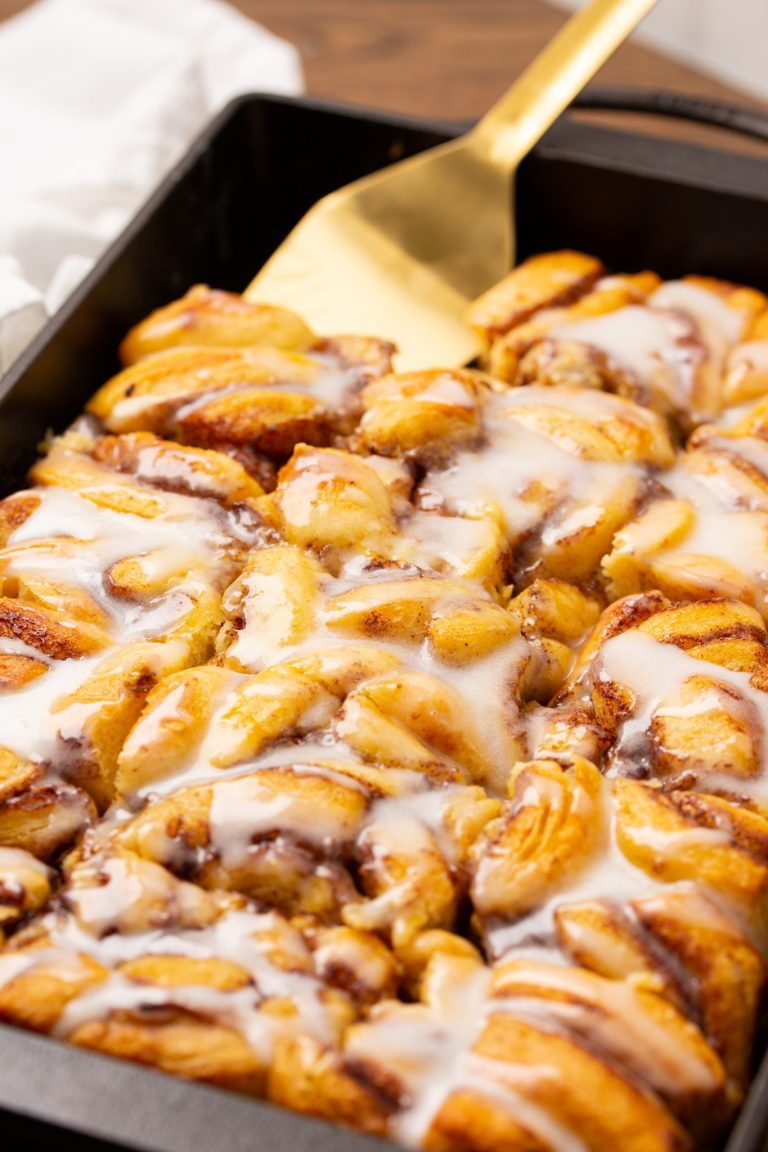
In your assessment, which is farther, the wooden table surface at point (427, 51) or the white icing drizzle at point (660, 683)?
the wooden table surface at point (427, 51)

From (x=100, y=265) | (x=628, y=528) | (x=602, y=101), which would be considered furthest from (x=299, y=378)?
(x=602, y=101)

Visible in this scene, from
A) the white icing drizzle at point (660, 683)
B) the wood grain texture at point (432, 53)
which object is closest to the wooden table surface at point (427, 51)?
the wood grain texture at point (432, 53)

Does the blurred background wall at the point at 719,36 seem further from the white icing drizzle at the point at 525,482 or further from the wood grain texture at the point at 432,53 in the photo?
the white icing drizzle at the point at 525,482

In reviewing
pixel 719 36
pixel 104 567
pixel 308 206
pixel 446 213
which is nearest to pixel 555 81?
pixel 446 213

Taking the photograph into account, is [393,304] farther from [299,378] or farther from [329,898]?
[329,898]

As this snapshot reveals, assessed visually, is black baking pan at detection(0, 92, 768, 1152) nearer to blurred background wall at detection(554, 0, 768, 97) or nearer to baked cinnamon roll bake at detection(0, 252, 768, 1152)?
baked cinnamon roll bake at detection(0, 252, 768, 1152)

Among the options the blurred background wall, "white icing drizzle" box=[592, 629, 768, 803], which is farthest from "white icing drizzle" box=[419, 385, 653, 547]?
the blurred background wall

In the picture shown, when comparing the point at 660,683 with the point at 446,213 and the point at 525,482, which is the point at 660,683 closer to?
the point at 525,482
